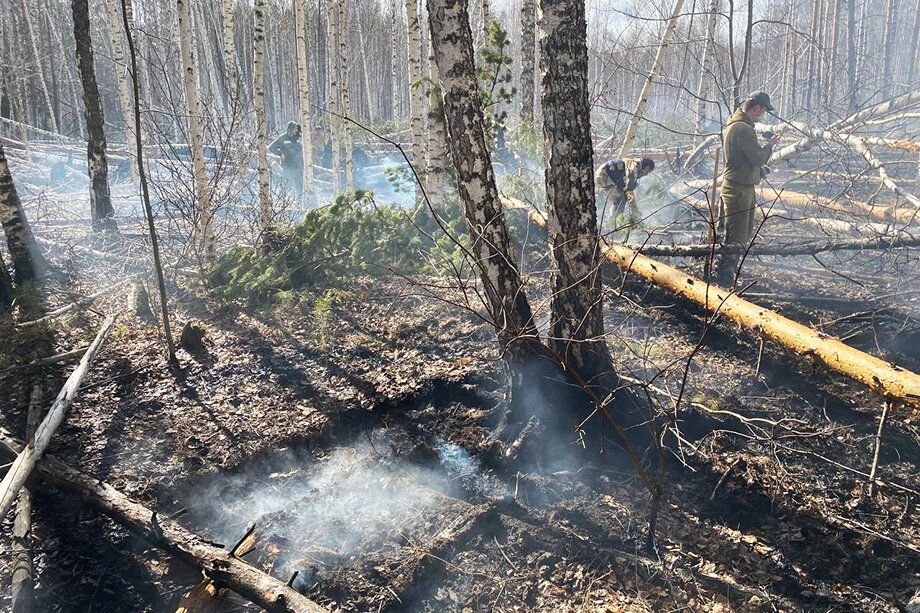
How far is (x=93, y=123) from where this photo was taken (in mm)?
9039

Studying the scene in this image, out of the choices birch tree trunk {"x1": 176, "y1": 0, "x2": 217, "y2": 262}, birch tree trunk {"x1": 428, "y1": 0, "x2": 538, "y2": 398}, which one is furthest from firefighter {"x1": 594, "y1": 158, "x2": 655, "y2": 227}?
birch tree trunk {"x1": 176, "y1": 0, "x2": 217, "y2": 262}

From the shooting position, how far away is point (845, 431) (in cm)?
409

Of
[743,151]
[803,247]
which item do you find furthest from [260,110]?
[803,247]

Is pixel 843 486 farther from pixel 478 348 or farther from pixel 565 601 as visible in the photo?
pixel 478 348

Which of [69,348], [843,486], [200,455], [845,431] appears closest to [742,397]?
[845,431]

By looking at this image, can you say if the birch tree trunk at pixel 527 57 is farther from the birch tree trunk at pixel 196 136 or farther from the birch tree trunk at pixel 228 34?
the birch tree trunk at pixel 196 136

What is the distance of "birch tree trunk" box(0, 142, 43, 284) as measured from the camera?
6.54 m

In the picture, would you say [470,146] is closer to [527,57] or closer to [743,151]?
[743,151]

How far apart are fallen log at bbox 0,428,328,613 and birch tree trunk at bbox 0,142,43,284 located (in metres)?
3.89

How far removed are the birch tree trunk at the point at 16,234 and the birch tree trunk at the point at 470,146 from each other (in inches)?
219

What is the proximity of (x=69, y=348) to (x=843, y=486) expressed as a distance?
617cm

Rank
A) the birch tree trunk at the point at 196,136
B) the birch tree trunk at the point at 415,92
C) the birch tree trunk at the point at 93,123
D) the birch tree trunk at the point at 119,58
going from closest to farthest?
the birch tree trunk at the point at 196,136 < the birch tree trunk at the point at 93,123 < the birch tree trunk at the point at 415,92 < the birch tree trunk at the point at 119,58

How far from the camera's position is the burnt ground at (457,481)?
3.02 m

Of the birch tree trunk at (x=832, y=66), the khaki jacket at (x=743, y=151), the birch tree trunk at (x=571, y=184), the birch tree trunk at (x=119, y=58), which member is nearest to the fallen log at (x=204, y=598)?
the birch tree trunk at (x=571, y=184)
